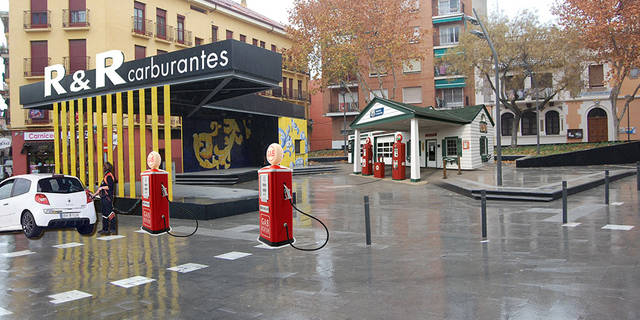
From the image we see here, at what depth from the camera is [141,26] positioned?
3381 centimetres

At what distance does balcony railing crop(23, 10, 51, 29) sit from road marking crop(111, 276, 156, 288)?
31.4 meters

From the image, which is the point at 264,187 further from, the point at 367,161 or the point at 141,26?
the point at 141,26

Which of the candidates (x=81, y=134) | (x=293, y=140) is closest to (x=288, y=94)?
(x=293, y=140)

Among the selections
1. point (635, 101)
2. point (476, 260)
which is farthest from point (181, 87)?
point (635, 101)

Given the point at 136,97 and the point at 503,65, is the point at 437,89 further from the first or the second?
the point at 136,97

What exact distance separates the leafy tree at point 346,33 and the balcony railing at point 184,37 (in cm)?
831

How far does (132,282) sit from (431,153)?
2566 cm

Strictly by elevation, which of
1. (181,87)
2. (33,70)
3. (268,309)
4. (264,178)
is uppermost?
(33,70)

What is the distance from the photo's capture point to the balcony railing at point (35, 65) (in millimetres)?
31297

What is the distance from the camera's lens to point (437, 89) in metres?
48.1

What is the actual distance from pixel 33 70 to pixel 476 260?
3381 centimetres

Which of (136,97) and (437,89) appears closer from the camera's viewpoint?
(136,97)

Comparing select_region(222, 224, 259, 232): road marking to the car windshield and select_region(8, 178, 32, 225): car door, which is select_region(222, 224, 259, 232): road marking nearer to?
the car windshield

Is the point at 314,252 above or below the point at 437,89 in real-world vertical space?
below
